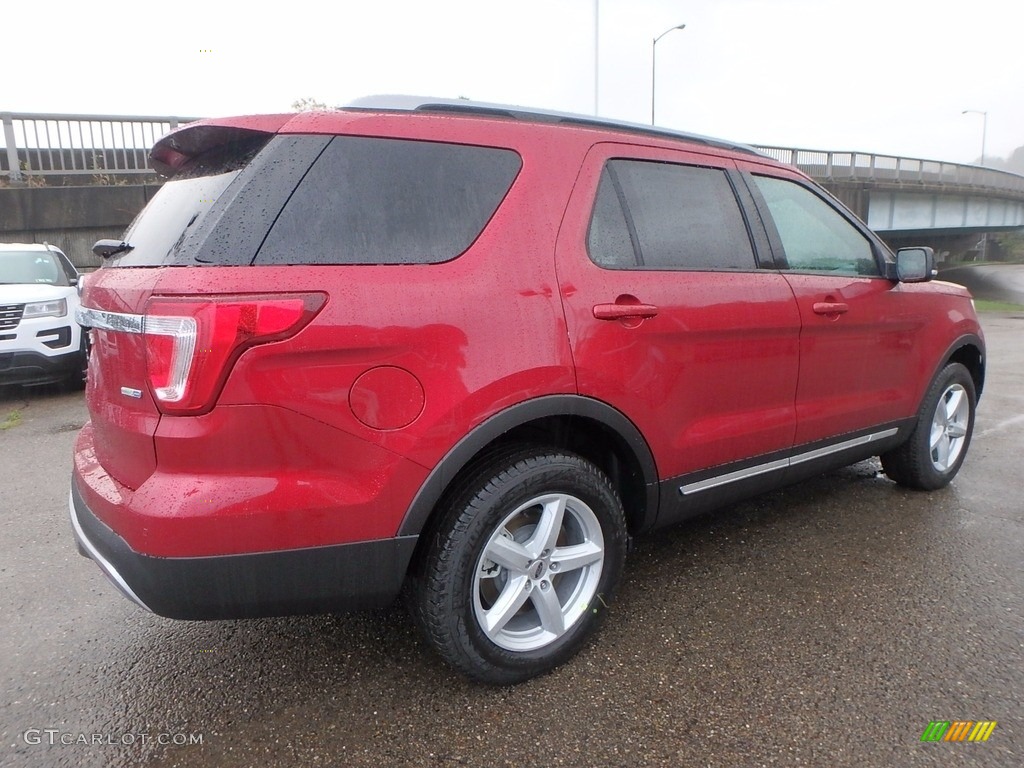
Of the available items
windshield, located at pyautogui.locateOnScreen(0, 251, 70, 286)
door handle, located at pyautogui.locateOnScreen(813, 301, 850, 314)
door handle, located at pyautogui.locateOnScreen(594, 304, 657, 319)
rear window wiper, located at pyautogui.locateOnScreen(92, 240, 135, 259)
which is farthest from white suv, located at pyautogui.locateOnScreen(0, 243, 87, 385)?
door handle, located at pyautogui.locateOnScreen(813, 301, 850, 314)

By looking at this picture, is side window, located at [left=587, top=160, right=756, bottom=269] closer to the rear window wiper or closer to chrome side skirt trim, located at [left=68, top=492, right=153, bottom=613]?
the rear window wiper

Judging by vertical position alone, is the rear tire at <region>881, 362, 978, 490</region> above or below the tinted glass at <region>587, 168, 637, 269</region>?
below

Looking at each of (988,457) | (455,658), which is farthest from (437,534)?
(988,457)

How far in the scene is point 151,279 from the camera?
189cm

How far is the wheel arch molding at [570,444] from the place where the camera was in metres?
2.06

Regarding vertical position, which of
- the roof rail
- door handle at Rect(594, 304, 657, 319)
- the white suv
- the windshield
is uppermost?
the roof rail

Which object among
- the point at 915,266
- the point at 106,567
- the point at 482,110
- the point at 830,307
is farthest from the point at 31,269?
the point at 915,266

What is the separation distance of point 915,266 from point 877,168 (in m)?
27.7

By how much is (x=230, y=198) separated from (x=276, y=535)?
0.93 meters

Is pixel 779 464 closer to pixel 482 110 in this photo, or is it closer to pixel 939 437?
pixel 939 437

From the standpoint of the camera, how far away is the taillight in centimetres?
178

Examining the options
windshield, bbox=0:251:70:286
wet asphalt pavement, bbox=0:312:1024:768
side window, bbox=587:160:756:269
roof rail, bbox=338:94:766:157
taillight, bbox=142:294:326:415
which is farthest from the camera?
windshield, bbox=0:251:70:286

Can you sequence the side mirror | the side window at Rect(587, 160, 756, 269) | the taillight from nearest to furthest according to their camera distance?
the taillight
the side window at Rect(587, 160, 756, 269)
the side mirror

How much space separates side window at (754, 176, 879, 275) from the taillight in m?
2.29
